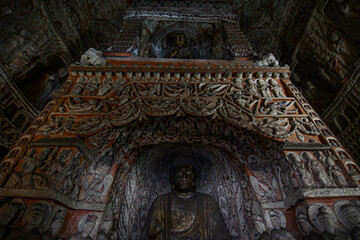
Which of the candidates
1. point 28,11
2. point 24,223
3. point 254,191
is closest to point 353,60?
point 254,191

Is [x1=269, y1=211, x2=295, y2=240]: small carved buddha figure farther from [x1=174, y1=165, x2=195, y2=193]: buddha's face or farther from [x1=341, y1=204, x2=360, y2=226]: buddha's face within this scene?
[x1=174, y1=165, x2=195, y2=193]: buddha's face

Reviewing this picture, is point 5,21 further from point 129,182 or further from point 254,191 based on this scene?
point 254,191

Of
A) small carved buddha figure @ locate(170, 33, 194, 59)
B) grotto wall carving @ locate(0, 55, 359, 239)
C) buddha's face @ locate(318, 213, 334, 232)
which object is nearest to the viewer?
buddha's face @ locate(318, 213, 334, 232)

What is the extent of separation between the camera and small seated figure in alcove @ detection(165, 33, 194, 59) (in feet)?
20.0

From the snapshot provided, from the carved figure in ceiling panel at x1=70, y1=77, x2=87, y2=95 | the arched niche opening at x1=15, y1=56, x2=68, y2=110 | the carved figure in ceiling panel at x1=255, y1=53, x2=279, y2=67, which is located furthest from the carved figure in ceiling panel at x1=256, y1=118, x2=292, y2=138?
the arched niche opening at x1=15, y1=56, x2=68, y2=110

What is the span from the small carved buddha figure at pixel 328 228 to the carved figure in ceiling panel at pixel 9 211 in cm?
305

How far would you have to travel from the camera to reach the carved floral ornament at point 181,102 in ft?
8.51

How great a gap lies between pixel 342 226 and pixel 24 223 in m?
3.19

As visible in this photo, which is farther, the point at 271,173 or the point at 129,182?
the point at 129,182

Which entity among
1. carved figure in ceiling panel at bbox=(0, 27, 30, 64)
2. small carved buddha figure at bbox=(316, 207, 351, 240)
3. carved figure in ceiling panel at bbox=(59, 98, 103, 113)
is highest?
carved figure in ceiling panel at bbox=(0, 27, 30, 64)

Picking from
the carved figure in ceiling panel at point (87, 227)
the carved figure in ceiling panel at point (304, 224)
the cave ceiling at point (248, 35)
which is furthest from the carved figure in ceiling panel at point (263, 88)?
the carved figure in ceiling panel at point (87, 227)

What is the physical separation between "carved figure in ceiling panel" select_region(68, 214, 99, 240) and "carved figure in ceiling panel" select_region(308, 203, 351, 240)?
2.62 m

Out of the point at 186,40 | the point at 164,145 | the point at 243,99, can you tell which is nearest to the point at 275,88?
the point at 243,99

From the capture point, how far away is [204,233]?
3229 mm
